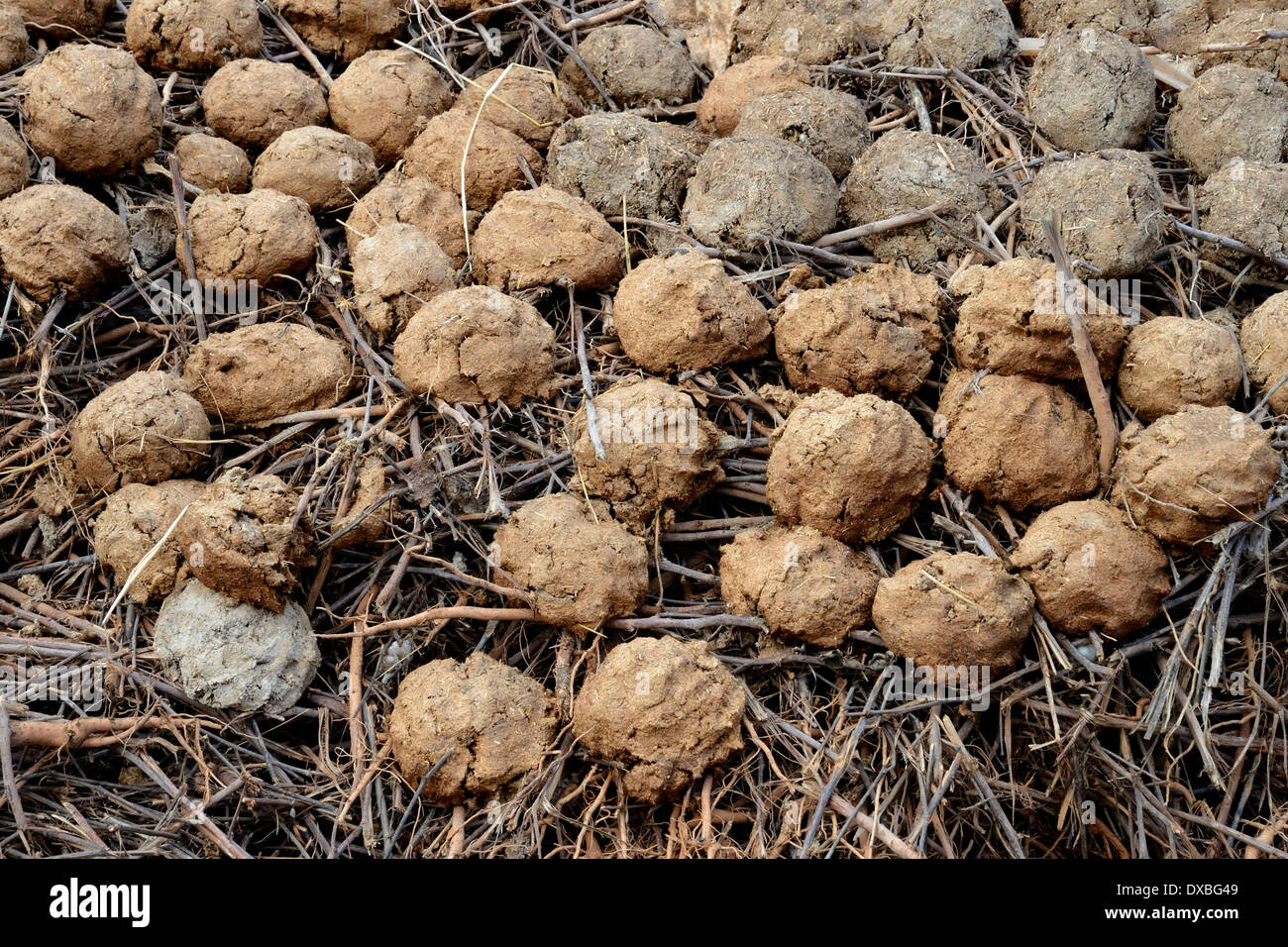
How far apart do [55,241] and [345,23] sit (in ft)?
5.21

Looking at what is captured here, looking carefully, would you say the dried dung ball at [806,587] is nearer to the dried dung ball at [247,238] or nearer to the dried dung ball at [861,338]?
the dried dung ball at [861,338]

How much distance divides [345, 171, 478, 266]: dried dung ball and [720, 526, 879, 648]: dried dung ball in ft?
5.33

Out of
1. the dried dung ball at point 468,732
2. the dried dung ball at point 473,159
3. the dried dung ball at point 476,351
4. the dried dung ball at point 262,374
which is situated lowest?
the dried dung ball at point 468,732

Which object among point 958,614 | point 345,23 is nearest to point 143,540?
point 958,614

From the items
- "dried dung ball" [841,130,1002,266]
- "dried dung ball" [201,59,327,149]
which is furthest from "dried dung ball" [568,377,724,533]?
"dried dung ball" [201,59,327,149]

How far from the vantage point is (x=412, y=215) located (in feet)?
13.6

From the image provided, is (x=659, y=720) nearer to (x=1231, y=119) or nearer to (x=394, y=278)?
(x=394, y=278)

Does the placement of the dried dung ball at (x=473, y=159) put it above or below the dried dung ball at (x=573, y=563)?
above

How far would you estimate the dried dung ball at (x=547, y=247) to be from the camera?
399 cm

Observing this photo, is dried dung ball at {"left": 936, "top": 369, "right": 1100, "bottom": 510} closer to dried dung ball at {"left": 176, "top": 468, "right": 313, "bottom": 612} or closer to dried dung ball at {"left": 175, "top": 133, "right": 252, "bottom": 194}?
dried dung ball at {"left": 176, "top": 468, "right": 313, "bottom": 612}

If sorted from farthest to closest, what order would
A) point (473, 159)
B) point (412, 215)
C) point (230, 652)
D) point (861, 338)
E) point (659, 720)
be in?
1. point (473, 159)
2. point (412, 215)
3. point (861, 338)
4. point (230, 652)
5. point (659, 720)

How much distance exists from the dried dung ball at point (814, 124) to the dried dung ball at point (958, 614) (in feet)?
5.59

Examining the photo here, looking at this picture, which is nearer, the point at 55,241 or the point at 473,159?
the point at 55,241

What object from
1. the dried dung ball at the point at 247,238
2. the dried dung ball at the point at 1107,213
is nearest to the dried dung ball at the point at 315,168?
the dried dung ball at the point at 247,238
